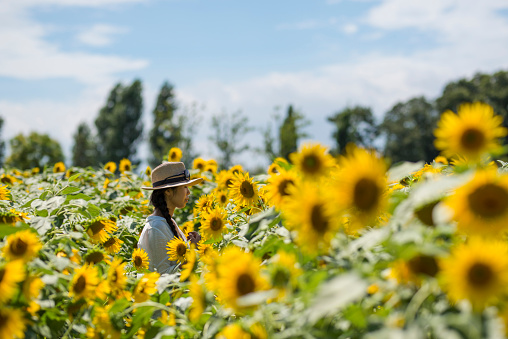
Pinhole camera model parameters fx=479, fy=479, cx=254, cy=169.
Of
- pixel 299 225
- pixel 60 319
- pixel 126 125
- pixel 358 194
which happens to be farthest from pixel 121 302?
pixel 126 125

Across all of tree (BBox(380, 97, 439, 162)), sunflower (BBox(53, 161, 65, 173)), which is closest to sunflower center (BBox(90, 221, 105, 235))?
sunflower (BBox(53, 161, 65, 173))

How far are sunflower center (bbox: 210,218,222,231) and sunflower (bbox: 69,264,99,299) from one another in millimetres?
1271

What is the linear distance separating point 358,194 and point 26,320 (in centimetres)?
118

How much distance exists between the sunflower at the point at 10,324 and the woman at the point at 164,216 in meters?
2.16

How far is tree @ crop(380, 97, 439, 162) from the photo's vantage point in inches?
2188

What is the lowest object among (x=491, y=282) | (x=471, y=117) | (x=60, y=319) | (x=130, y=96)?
(x=60, y=319)

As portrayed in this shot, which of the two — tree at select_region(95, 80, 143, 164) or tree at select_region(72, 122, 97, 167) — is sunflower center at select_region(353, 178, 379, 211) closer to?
tree at select_region(95, 80, 143, 164)

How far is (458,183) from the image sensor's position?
1.17 m

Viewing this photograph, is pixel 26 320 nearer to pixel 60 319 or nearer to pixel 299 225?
pixel 60 319

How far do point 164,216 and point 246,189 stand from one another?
1763mm

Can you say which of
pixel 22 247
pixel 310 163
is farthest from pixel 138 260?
pixel 310 163

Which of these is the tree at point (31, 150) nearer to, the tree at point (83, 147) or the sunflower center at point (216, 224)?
the tree at point (83, 147)

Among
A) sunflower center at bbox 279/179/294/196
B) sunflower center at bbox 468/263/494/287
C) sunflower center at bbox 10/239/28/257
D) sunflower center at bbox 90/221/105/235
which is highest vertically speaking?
sunflower center at bbox 279/179/294/196

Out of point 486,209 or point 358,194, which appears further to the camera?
point 358,194
